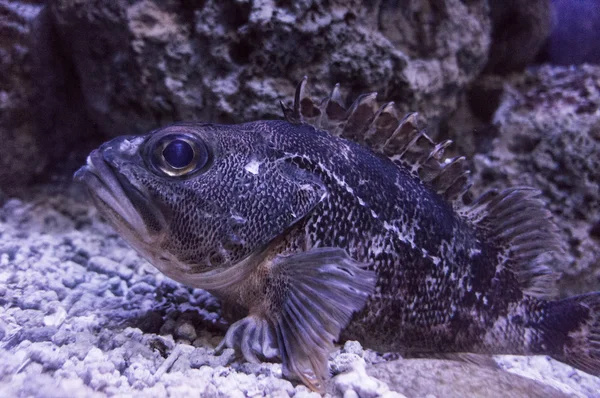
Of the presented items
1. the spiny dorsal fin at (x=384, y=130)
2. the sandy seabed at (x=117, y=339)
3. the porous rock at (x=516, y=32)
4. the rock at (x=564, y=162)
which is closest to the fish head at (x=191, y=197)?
the sandy seabed at (x=117, y=339)

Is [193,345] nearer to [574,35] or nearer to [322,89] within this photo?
[322,89]

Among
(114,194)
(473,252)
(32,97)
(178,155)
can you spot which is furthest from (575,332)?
(32,97)

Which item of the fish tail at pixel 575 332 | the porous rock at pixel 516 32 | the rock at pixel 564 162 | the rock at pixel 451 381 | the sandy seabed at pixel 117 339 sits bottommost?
the sandy seabed at pixel 117 339

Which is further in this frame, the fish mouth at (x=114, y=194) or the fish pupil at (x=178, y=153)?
the fish pupil at (x=178, y=153)

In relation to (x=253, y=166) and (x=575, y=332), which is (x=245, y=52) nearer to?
(x=253, y=166)

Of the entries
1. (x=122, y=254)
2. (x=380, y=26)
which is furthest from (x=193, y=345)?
(x=380, y=26)

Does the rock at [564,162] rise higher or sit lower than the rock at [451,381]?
higher

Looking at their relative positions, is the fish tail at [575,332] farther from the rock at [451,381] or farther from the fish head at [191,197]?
the fish head at [191,197]

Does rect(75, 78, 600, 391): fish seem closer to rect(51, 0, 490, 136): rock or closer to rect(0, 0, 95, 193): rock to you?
rect(51, 0, 490, 136): rock
